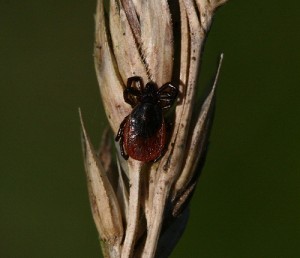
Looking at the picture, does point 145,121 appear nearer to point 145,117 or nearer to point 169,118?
point 145,117

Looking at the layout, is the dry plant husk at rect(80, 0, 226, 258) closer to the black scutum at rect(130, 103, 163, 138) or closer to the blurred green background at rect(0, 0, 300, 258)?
the black scutum at rect(130, 103, 163, 138)

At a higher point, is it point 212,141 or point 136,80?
point 136,80

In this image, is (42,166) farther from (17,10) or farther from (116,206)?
(116,206)

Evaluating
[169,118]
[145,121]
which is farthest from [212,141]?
[169,118]

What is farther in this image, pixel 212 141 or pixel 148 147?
pixel 212 141

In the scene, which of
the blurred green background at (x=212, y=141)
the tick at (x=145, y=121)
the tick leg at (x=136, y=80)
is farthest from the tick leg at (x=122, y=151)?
the blurred green background at (x=212, y=141)

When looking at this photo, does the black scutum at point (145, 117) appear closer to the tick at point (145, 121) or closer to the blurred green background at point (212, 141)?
the tick at point (145, 121)

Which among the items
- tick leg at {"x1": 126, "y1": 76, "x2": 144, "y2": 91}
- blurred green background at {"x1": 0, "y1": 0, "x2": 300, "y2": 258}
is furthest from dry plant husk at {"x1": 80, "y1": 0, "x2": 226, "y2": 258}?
blurred green background at {"x1": 0, "y1": 0, "x2": 300, "y2": 258}
